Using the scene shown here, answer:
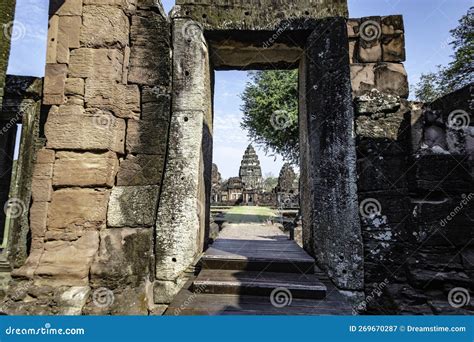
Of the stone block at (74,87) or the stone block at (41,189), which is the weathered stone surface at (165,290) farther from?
the stone block at (74,87)

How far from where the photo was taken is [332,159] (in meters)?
3.18

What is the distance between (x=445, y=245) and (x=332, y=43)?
2.63 meters

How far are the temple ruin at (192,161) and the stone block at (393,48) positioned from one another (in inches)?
0.6

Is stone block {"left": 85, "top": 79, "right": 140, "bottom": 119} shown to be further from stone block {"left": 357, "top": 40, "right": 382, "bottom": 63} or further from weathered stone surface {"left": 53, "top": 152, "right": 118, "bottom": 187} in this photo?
stone block {"left": 357, "top": 40, "right": 382, "bottom": 63}

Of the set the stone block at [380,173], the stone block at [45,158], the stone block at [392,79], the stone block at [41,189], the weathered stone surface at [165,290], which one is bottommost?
the weathered stone surface at [165,290]

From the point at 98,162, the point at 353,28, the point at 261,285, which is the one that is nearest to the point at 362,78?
the point at 353,28

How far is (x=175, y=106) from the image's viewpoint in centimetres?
334

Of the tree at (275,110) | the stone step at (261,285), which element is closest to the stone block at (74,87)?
the stone step at (261,285)

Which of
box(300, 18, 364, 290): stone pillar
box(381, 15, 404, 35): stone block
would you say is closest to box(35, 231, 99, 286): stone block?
box(300, 18, 364, 290): stone pillar

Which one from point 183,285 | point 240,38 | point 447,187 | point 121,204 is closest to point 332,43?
point 240,38

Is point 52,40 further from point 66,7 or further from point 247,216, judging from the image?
point 247,216

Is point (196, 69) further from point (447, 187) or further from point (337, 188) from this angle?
point (447, 187)

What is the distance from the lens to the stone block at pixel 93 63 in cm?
299

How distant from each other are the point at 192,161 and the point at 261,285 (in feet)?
5.33
